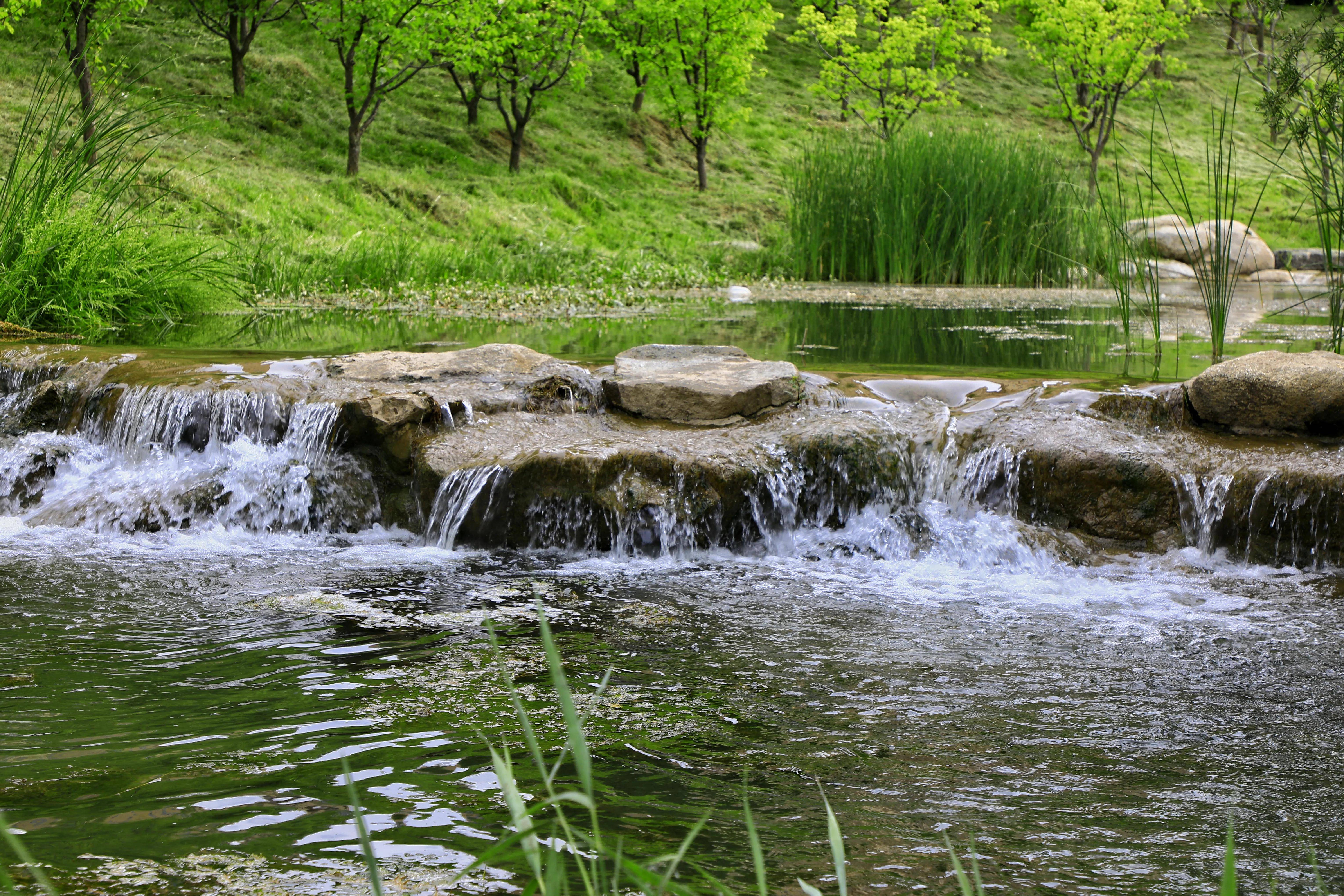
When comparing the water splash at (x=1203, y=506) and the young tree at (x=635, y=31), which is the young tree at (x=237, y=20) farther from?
the water splash at (x=1203, y=506)

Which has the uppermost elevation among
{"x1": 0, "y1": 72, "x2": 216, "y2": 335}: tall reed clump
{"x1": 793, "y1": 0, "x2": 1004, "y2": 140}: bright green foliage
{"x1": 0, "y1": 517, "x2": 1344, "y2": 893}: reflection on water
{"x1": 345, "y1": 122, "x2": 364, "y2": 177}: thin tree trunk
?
{"x1": 793, "y1": 0, "x2": 1004, "y2": 140}: bright green foliage

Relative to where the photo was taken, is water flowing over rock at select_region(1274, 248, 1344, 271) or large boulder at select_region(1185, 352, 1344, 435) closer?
large boulder at select_region(1185, 352, 1344, 435)

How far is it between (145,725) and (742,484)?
302 cm

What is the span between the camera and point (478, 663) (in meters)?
3.24

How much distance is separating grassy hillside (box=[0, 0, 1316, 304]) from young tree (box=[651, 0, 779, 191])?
1.70 meters

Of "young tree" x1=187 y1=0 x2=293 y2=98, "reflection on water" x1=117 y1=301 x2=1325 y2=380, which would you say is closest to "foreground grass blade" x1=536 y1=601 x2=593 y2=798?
"reflection on water" x1=117 y1=301 x2=1325 y2=380

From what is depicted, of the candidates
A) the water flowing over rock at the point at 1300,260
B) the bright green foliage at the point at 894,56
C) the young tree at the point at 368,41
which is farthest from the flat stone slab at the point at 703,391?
the bright green foliage at the point at 894,56

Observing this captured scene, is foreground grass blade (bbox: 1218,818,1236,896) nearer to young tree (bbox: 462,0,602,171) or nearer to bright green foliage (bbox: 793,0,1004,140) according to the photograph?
young tree (bbox: 462,0,602,171)

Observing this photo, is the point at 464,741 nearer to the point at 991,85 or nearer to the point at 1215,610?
the point at 1215,610

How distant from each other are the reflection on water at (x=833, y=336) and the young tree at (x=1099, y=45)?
1667 centimetres

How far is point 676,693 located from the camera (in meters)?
3.04

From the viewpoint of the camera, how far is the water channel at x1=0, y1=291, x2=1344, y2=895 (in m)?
2.11

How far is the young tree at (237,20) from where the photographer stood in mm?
20688

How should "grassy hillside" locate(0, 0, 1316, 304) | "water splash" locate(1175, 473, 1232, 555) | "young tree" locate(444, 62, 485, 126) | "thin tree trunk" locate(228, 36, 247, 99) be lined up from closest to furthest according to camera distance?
"water splash" locate(1175, 473, 1232, 555)
"grassy hillside" locate(0, 0, 1316, 304)
"thin tree trunk" locate(228, 36, 247, 99)
"young tree" locate(444, 62, 485, 126)
